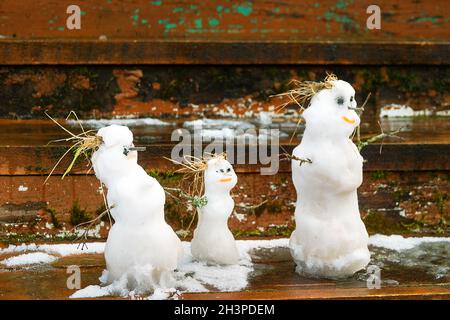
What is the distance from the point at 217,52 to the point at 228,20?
0.46 metres

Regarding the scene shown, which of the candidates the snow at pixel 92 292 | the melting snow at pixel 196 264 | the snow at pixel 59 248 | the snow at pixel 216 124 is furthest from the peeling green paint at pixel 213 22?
the snow at pixel 92 292

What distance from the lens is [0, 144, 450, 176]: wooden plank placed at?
4.19 metres

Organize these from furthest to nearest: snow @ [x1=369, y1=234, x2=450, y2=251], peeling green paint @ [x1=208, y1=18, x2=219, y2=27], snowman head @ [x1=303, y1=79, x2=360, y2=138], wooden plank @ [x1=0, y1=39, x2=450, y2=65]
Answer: peeling green paint @ [x1=208, y1=18, x2=219, y2=27]
wooden plank @ [x1=0, y1=39, x2=450, y2=65]
snow @ [x1=369, y1=234, x2=450, y2=251]
snowman head @ [x1=303, y1=79, x2=360, y2=138]

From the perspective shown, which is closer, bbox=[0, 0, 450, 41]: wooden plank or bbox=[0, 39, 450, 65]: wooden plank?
bbox=[0, 39, 450, 65]: wooden plank

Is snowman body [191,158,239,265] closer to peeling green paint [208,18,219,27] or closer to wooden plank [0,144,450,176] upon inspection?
wooden plank [0,144,450,176]

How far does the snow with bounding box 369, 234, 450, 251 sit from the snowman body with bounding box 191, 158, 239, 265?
925mm

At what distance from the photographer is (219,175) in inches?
142

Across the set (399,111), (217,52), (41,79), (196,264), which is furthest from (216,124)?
(196,264)

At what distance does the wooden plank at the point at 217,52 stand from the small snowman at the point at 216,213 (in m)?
2.01

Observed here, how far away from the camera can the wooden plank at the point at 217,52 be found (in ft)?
17.8

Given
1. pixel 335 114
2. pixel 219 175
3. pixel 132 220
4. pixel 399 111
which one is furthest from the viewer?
pixel 399 111

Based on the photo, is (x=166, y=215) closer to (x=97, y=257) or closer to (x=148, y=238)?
(x=97, y=257)

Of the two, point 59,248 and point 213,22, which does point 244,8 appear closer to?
point 213,22

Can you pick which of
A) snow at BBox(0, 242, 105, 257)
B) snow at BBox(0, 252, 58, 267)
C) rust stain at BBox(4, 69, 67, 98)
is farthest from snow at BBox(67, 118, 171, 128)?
snow at BBox(0, 252, 58, 267)
